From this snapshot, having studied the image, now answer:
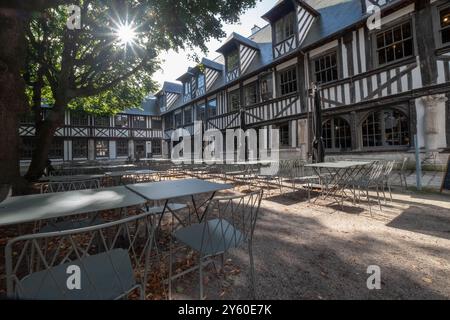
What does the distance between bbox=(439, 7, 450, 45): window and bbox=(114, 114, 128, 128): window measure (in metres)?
23.7

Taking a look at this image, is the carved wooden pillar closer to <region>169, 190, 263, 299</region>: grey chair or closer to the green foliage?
the green foliage

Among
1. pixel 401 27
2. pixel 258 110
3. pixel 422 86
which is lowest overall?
pixel 422 86

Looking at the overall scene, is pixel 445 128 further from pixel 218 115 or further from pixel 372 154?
pixel 218 115

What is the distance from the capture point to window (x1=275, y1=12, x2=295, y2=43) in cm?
1041

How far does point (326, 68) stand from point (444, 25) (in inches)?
140

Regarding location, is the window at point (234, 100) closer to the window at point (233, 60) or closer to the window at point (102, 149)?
the window at point (233, 60)

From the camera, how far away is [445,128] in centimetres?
644

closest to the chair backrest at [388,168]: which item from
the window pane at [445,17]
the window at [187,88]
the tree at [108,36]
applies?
the tree at [108,36]

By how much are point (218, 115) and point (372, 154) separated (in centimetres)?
978

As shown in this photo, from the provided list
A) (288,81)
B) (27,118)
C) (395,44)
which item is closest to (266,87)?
(288,81)

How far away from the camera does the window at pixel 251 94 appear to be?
12478mm

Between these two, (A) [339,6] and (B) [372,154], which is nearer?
(B) [372,154]

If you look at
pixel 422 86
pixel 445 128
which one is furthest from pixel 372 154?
pixel 422 86

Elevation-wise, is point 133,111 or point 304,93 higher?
point 133,111
